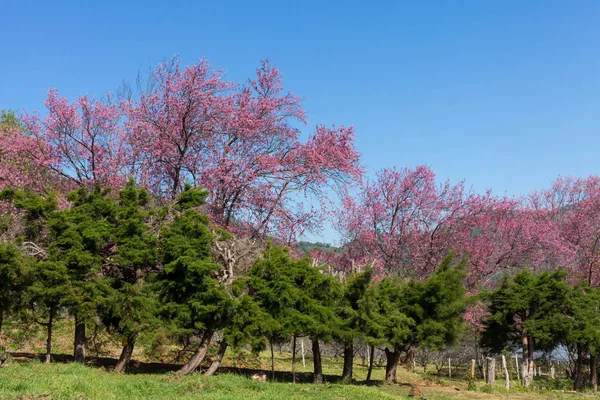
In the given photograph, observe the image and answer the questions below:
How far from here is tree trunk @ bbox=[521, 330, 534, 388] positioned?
22719 millimetres

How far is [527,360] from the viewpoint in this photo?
23406 millimetres

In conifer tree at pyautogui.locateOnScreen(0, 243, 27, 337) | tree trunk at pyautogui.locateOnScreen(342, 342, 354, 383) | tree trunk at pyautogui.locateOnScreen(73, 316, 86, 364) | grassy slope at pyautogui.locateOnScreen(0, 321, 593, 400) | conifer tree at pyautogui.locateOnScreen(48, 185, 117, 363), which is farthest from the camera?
tree trunk at pyautogui.locateOnScreen(342, 342, 354, 383)

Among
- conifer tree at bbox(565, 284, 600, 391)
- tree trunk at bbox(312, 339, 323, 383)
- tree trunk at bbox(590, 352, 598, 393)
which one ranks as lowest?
tree trunk at bbox(590, 352, 598, 393)

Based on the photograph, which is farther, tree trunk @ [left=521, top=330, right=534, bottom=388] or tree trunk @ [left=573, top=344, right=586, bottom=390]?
tree trunk @ [left=573, top=344, right=586, bottom=390]

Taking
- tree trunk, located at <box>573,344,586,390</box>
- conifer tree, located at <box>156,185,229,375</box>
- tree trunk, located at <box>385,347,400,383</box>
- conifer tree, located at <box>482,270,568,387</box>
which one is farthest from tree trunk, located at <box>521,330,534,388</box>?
conifer tree, located at <box>156,185,229,375</box>

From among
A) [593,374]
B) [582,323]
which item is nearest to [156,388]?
[582,323]

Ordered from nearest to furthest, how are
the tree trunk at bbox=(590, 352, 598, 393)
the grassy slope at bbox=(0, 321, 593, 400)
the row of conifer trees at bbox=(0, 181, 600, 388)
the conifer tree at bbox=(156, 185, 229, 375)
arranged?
the grassy slope at bbox=(0, 321, 593, 400) → the row of conifer trees at bbox=(0, 181, 600, 388) → the conifer tree at bbox=(156, 185, 229, 375) → the tree trunk at bbox=(590, 352, 598, 393)

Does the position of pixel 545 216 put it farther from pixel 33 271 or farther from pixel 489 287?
pixel 33 271

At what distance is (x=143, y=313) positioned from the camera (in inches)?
623

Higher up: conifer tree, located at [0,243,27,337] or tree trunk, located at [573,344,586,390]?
conifer tree, located at [0,243,27,337]

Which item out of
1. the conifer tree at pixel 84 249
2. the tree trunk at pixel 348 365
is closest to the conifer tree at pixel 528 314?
the tree trunk at pixel 348 365

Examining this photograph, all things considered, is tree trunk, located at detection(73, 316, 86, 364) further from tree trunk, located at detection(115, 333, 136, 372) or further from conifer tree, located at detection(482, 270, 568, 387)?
conifer tree, located at detection(482, 270, 568, 387)

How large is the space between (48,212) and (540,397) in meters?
17.1

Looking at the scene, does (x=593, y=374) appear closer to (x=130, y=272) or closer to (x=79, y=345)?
(x=130, y=272)
